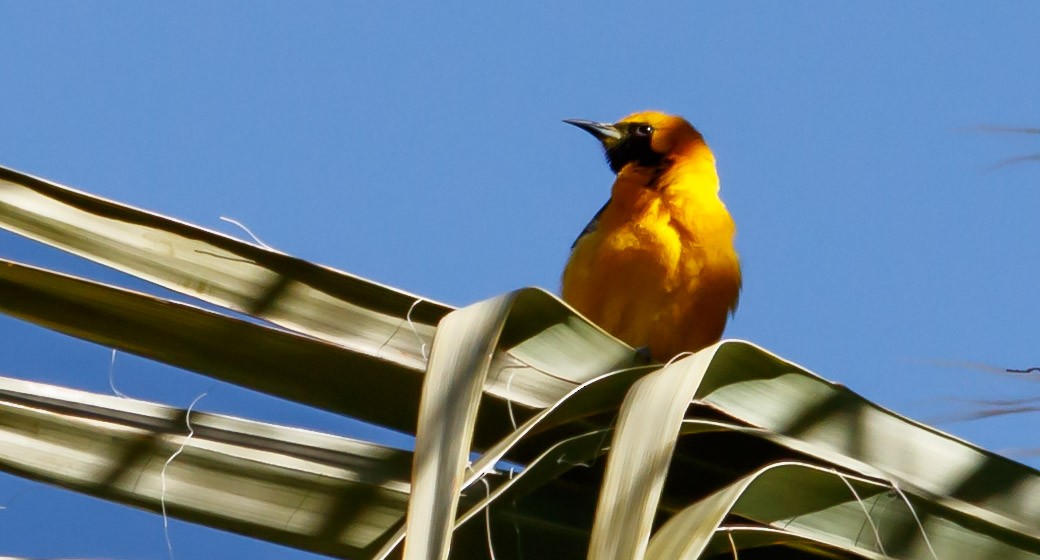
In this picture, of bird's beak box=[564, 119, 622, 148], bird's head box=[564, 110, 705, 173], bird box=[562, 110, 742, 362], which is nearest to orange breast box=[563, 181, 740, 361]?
bird box=[562, 110, 742, 362]

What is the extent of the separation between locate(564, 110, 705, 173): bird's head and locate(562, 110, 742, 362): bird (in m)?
0.27

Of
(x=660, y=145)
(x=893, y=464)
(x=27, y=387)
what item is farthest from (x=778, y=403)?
(x=660, y=145)

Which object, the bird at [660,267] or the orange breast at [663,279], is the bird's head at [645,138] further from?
the orange breast at [663,279]

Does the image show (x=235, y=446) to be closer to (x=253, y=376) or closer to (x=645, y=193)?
(x=253, y=376)

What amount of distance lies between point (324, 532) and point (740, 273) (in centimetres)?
249

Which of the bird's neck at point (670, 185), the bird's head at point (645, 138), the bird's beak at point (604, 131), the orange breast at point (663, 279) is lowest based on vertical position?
the orange breast at point (663, 279)

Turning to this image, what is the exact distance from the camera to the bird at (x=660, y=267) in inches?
132

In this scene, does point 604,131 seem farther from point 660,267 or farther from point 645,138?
point 660,267

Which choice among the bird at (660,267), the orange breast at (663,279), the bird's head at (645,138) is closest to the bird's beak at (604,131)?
the bird's head at (645,138)

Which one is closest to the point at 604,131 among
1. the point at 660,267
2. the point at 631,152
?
the point at 631,152

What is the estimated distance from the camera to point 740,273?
356 cm

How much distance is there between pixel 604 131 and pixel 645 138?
10.6 inches

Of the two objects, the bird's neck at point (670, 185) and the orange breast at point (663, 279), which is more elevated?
the bird's neck at point (670, 185)

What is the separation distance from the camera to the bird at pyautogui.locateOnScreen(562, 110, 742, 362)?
3.35m
